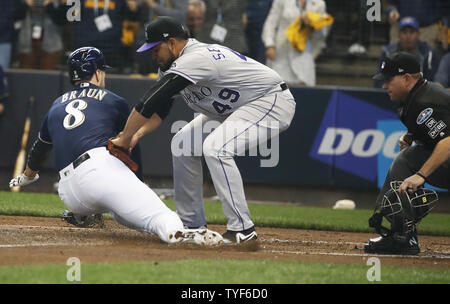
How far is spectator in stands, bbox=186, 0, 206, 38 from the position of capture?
40.0 ft

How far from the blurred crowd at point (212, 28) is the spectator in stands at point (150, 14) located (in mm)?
16

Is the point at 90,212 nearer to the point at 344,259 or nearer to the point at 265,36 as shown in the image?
the point at 344,259

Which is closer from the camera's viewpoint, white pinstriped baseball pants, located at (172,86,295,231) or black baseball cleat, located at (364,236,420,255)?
white pinstriped baseball pants, located at (172,86,295,231)

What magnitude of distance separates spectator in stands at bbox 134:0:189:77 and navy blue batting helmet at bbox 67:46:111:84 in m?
5.19

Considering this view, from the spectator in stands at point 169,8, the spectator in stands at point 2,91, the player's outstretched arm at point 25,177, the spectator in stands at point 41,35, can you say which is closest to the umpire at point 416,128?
the player's outstretched arm at point 25,177

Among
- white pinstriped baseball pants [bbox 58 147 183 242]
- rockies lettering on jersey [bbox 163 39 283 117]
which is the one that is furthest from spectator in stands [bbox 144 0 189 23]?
white pinstriped baseball pants [bbox 58 147 183 242]

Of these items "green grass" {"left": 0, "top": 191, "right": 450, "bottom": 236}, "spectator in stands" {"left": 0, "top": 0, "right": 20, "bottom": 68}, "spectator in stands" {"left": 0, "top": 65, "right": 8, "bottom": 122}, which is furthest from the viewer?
"spectator in stands" {"left": 0, "top": 0, "right": 20, "bottom": 68}

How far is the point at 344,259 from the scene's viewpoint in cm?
656

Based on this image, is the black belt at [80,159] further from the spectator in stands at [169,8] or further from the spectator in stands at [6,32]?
the spectator in stands at [6,32]

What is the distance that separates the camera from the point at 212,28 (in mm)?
12375

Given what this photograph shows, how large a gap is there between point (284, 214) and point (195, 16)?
3662mm

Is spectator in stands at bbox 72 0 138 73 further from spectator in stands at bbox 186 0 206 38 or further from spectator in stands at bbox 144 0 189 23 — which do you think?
spectator in stands at bbox 186 0 206 38
